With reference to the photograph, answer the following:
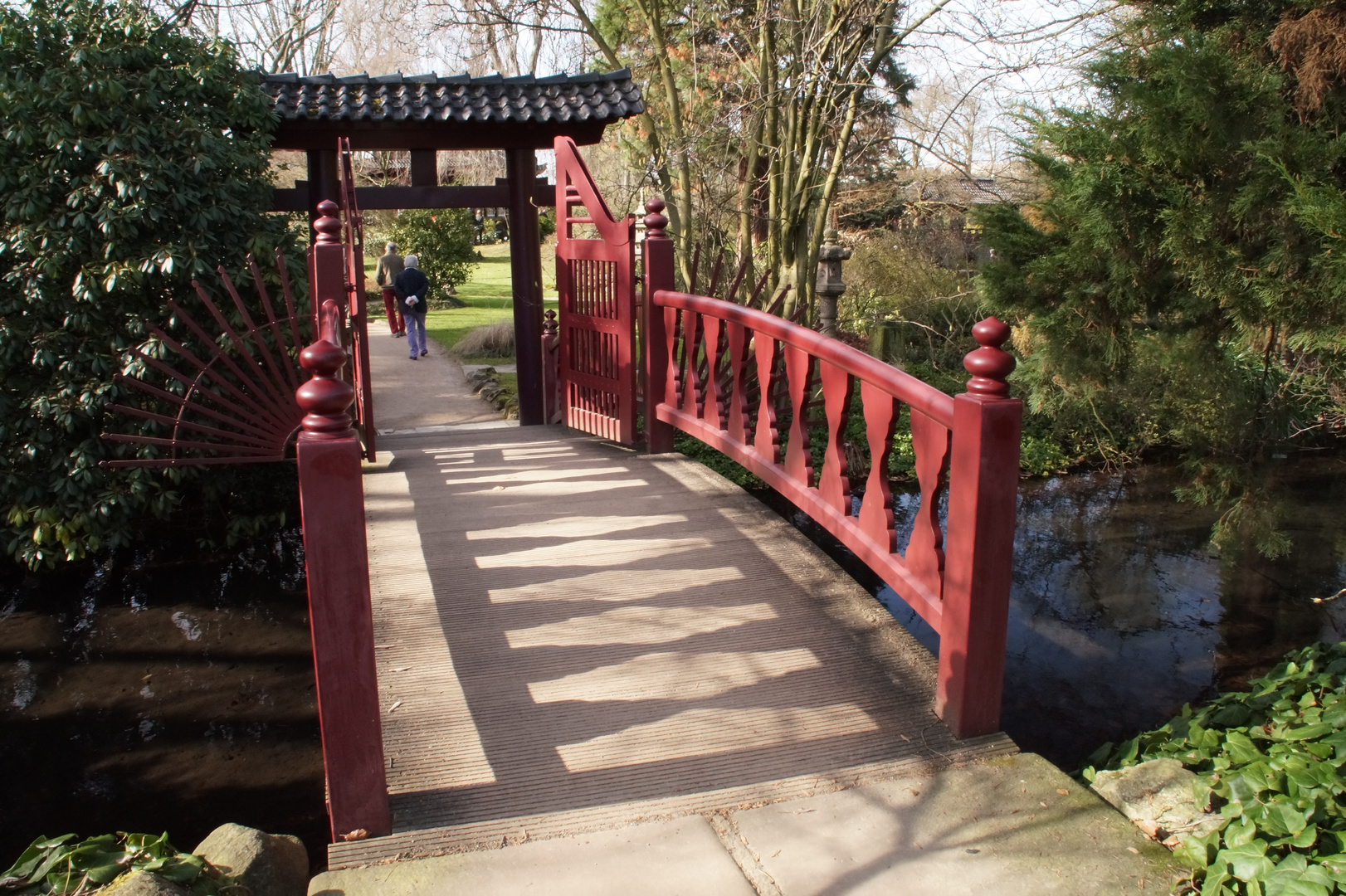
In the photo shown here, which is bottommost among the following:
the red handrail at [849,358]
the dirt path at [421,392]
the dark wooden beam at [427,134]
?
the dirt path at [421,392]

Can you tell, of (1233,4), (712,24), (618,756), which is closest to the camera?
(618,756)

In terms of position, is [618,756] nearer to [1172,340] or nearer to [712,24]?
[1172,340]

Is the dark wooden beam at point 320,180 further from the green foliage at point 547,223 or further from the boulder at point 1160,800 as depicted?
the green foliage at point 547,223

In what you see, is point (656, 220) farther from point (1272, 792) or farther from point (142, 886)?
point (142, 886)

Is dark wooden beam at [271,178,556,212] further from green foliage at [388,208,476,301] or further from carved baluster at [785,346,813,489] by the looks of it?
green foliage at [388,208,476,301]

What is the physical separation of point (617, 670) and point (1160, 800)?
161 cm

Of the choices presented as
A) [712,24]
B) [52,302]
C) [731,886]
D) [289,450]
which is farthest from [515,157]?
[731,886]

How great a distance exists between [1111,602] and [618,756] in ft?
16.6

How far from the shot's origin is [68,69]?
650cm

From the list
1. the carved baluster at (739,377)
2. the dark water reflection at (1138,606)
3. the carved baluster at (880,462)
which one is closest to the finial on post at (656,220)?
the carved baluster at (739,377)

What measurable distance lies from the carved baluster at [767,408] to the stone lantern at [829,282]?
25.0 feet

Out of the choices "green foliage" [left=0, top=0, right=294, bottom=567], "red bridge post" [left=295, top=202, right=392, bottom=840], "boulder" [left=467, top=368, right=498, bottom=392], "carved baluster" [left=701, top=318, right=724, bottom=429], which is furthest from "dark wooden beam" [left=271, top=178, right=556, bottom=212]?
"red bridge post" [left=295, top=202, right=392, bottom=840]

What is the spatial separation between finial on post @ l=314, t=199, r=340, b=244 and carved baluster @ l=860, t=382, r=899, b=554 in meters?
3.47

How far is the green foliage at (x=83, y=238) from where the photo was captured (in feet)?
20.9
